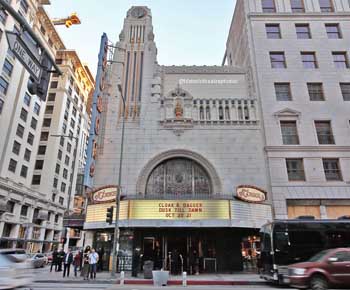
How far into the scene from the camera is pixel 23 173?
4791cm

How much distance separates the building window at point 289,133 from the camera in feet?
80.9

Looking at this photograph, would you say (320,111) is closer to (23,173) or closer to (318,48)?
(318,48)

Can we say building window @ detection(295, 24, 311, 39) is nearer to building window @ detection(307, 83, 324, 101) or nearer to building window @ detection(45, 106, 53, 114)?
building window @ detection(307, 83, 324, 101)

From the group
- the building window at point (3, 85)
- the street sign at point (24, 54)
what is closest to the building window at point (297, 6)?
the street sign at point (24, 54)

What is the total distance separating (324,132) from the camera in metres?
25.0

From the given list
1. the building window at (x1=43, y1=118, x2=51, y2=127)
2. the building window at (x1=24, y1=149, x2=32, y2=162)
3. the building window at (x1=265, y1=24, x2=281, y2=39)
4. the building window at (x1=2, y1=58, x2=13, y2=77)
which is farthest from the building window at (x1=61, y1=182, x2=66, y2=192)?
the building window at (x1=265, y1=24, x2=281, y2=39)

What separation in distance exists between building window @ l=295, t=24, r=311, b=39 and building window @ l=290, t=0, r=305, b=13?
210 centimetres

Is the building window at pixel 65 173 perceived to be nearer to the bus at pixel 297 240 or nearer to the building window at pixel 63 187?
the building window at pixel 63 187

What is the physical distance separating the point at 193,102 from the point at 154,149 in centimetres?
612

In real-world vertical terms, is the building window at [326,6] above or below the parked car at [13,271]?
above

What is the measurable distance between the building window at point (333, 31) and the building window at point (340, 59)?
225 centimetres

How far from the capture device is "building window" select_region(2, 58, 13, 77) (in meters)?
43.2

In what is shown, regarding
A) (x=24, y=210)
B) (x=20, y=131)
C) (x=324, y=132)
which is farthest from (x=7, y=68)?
(x=324, y=132)

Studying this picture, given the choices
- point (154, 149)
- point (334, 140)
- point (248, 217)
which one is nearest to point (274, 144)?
point (334, 140)
